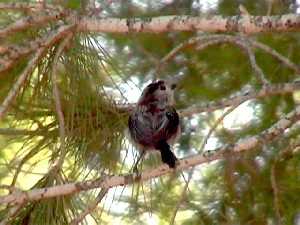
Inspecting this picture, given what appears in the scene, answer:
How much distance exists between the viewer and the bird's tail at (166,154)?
2.41m

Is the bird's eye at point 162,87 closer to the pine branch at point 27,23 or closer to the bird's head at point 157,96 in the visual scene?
the bird's head at point 157,96

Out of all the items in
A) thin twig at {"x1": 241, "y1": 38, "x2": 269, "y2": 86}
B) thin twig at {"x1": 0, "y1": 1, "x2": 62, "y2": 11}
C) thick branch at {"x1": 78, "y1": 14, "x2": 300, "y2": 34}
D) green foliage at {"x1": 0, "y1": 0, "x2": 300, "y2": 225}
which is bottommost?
green foliage at {"x1": 0, "y1": 0, "x2": 300, "y2": 225}

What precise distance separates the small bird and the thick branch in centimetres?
50

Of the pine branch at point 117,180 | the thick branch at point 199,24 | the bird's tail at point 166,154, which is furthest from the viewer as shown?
the bird's tail at point 166,154

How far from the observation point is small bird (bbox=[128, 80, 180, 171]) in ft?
8.85

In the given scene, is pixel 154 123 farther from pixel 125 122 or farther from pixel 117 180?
pixel 117 180

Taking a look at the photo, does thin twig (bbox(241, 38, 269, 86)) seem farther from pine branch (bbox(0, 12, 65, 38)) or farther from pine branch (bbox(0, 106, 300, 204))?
pine branch (bbox(0, 12, 65, 38))

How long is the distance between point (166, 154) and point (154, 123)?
0.23m

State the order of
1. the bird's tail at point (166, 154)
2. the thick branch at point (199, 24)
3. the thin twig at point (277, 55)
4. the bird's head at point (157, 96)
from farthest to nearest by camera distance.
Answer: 1. the bird's head at point (157, 96)
2. the thin twig at point (277, 55)
3. the bird's tail at point (166, 154)
4. the thick branch at point (199, 24)

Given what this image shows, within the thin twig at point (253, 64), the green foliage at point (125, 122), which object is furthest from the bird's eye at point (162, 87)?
the thin twig at point (253, 64)

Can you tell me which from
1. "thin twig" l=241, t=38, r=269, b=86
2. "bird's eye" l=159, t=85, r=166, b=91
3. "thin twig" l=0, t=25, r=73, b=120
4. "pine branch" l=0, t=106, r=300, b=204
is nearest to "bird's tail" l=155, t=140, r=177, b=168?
"pine branch" l=0, t=106, r=300, b=204

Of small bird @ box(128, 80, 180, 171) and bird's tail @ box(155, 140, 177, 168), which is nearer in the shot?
bird's tail @ box(155, 140, 177, 168)

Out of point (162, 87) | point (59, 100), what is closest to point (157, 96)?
point (162, 87)

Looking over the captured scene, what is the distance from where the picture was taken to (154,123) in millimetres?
2732
